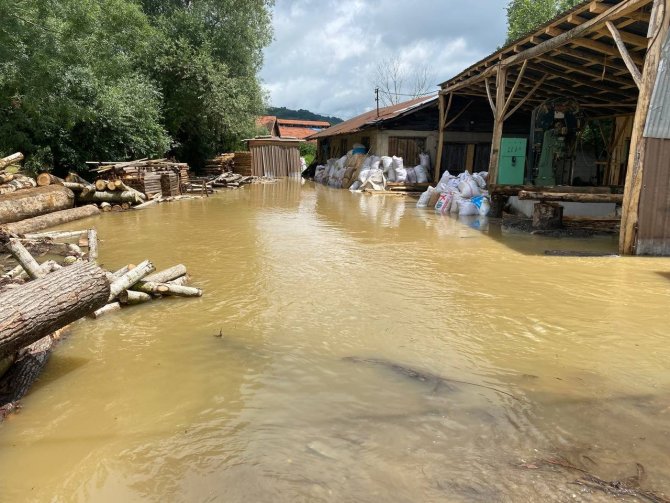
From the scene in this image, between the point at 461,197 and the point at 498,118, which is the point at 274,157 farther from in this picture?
the point at 498,118

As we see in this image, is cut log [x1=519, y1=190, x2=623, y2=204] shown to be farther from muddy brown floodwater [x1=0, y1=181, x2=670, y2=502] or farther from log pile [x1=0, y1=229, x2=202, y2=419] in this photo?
log pile [x1=0, y1=229, x2=202, y2=419]

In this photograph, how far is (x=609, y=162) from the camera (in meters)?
16.5

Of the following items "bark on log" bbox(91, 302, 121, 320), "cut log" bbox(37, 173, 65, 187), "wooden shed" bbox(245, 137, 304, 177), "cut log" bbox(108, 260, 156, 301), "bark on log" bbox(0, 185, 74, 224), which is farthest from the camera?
"wooden shed" bbox(245, 137, 304, 177)

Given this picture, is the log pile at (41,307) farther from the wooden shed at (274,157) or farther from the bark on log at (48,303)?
the wooden shed at (274,157)

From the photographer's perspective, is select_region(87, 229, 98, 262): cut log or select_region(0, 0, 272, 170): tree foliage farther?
select_region(0, 0, 272, 170): tree foliage

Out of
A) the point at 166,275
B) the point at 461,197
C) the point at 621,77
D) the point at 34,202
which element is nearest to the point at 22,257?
the point at 166,275

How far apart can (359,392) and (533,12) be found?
85.8ft

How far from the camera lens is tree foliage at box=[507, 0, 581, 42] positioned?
23.9m

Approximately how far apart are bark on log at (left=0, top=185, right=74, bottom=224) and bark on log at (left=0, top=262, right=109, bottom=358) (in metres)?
7.28

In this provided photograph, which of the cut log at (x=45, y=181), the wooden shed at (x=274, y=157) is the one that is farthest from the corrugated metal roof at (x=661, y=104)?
the wooden shed at (x=274, y=157)

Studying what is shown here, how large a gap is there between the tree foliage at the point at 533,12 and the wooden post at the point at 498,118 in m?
13.6

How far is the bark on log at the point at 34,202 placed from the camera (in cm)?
987

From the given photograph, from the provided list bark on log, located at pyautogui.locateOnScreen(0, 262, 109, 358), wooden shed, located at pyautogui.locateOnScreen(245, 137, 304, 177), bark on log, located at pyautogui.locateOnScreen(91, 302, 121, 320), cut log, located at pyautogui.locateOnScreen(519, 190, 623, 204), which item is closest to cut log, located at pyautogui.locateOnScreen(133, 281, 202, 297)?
bark on log, located at pyautogui.locateOnScreen(91, 302, 121, 320)

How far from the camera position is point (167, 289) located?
5.39 metres
